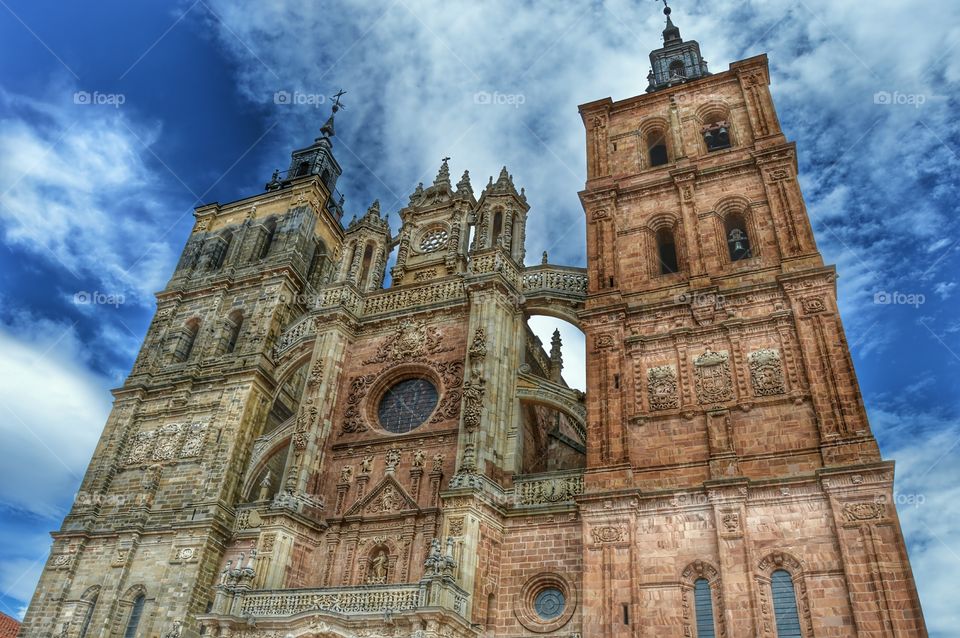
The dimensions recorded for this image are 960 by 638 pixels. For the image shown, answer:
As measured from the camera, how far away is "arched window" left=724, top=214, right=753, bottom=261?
70.8 feet

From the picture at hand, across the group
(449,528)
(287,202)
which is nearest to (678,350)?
(449,528)

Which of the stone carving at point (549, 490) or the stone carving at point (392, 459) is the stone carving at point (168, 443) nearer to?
the stone carving at point (392, 459)

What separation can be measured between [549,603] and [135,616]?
1333 cm

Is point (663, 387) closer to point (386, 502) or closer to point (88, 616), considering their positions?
point (386, 502)

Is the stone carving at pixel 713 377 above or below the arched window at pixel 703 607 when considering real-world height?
above

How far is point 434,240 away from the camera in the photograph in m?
27.4

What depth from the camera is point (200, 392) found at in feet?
88.4

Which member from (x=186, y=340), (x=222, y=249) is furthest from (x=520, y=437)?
(x=222, y=249)

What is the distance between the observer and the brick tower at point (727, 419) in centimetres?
1481

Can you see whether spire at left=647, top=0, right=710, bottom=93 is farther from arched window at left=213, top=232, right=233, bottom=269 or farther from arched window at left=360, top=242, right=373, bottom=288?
arched window at left=213, top=232, right=233, bottom=269

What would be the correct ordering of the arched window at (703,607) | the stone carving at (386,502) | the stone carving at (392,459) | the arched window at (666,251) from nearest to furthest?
the arched window at (703,607) → the stone carving at (386,502) → the stone carving at (392,459) → the arched window at (666,251)

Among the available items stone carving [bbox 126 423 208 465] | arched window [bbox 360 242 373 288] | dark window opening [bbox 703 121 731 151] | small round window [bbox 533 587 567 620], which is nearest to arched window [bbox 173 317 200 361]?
stone carving [bbox 126 423 208 465]

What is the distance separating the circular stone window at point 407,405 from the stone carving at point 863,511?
37.3 feet

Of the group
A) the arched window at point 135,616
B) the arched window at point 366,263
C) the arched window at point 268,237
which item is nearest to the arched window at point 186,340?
the arched window at point 268,237
